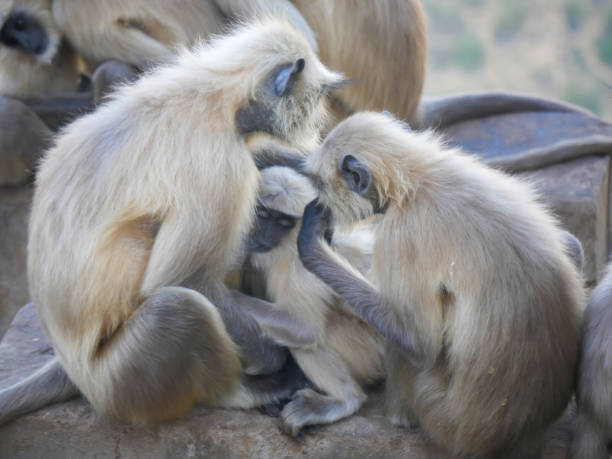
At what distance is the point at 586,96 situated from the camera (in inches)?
591

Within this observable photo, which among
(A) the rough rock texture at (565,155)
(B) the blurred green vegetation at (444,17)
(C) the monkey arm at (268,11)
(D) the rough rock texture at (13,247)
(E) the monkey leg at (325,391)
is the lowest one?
(D) the rough rock texture at (13,247)

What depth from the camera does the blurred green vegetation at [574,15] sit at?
16.4m

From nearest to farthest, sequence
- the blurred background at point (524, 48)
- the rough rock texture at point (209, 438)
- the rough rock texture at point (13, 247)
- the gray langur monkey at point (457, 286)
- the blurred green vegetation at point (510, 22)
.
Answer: the gray langur monkey at point (457, 286)
the rough rock texture at point (209, 438)
the rough rock texture at point (13, 247)
the blurred background at point (524, 48)
the blurred green vegetation at point (510, 22)

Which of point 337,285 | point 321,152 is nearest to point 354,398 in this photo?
point 337,285

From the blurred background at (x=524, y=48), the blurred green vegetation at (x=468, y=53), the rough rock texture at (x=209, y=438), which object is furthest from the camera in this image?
the blurred green vegetation at (x=468, y=53)

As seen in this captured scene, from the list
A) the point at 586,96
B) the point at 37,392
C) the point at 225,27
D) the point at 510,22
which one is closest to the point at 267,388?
the point at 37,392

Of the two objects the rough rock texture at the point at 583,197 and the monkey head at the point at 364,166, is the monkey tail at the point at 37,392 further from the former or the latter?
the rough rock texture at the point at 583,197

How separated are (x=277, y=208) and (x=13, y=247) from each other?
3198 mm

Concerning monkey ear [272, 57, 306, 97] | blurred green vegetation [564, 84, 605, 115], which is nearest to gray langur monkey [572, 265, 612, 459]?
monkey ear [272, 57, 306, 97]

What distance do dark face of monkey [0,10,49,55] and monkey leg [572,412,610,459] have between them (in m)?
4.34

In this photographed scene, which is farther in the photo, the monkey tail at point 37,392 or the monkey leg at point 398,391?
the monkey tail at point 37,392

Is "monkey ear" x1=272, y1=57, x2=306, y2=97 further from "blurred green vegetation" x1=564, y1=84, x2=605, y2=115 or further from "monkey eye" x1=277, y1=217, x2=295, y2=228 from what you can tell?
"blurred green vegetation" x1=564, y1=84, x2=605, y2=115

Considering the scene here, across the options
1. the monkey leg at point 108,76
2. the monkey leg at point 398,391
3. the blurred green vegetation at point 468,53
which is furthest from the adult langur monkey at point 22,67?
the blurred green vegetation at point 468,53

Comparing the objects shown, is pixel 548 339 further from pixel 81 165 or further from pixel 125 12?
pixel 125 12
